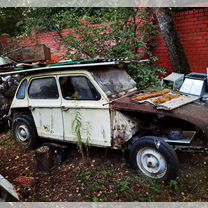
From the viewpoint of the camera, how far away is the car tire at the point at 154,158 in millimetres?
3508

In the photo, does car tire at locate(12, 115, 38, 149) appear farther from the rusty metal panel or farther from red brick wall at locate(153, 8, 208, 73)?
red brick wall at locate(153, 8, 208, 73)

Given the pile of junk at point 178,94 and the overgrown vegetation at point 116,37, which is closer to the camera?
the pile of junk at point 178,94

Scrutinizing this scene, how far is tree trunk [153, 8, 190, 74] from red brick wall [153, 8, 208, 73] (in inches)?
13.7

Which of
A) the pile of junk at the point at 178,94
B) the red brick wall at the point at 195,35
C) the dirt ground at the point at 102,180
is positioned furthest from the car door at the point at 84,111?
the red brick wall at the point at 195,35

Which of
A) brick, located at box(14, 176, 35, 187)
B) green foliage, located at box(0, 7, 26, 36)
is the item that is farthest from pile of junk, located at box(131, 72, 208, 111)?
green foliage, located at box(0, 7, 26, 36)

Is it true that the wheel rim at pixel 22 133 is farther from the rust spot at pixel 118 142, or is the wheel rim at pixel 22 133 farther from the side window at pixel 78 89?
the rust spot at pixel 118 142

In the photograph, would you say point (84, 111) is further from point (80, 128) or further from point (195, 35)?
point (195, 35)

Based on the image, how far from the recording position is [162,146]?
3547mm

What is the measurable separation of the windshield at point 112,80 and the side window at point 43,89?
0.94 m

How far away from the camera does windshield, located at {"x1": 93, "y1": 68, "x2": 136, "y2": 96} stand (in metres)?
4.17

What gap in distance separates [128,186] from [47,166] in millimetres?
1613

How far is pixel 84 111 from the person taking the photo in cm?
421

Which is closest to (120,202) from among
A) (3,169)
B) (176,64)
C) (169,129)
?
(169,129)

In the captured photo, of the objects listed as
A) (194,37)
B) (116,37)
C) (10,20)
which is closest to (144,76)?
(116,37)
